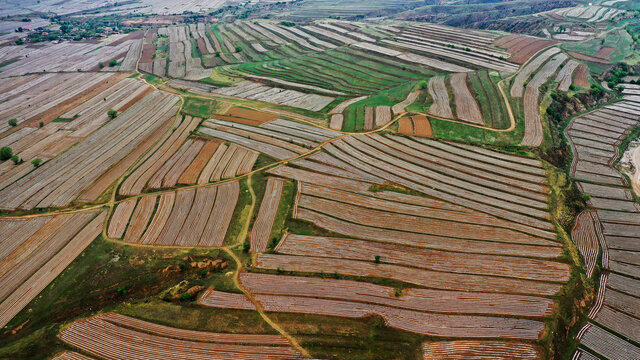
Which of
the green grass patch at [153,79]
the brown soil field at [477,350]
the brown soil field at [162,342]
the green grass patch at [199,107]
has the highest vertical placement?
the green grass patch at [153,79]

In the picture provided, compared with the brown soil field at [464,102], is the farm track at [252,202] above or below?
below

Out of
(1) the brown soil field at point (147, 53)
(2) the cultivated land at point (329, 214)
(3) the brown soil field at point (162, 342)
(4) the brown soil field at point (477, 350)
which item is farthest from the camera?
(1) the brown soil field at point (147, 53)

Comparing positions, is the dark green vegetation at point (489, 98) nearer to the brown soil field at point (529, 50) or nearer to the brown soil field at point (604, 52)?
the brown soil field at point (529, 50)

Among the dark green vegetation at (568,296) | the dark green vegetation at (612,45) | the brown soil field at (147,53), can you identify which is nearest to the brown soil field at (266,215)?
the dark green vegetation at (568,296)

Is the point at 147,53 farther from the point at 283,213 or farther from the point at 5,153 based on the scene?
the point at 283,213

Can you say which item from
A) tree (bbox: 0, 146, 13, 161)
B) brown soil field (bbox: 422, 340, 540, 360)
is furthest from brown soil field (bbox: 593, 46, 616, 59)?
tree (bbox: 0, 146, 13, 161)

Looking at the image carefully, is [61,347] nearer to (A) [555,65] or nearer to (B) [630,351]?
(B) [630,351]

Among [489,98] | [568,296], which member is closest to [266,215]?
[568,296]

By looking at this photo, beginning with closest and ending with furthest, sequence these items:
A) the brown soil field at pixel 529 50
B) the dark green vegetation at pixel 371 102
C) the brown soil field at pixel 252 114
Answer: the dark green vegetation at pixel 371 102 < the brown soil field at pixel 252 114 < the brown soil field at pixel 529 50
